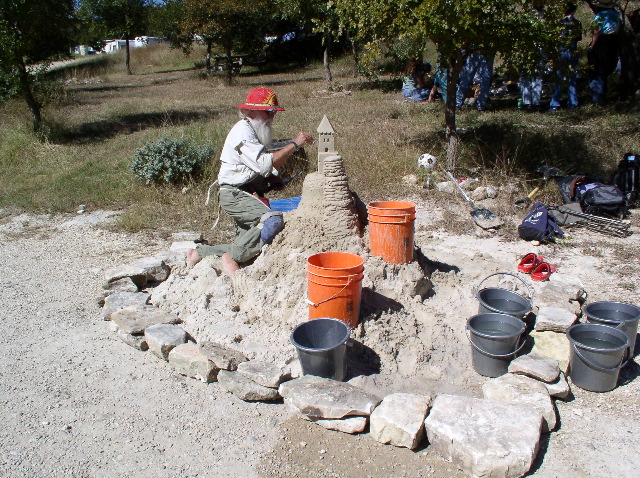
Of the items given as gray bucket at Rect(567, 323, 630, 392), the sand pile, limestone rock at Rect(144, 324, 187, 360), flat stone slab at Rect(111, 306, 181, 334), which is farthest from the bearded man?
gray bucket at Rect(567, 323, 630, 392)

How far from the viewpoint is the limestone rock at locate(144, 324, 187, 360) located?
405 cm

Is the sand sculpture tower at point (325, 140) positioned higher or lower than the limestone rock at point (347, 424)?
A: higher

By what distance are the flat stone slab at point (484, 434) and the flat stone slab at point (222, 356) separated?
1.36 meters

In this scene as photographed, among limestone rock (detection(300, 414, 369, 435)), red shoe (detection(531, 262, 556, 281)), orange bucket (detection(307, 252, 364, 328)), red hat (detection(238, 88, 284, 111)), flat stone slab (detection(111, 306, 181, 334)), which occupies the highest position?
red hat (detection(238, 88, 284, 111))

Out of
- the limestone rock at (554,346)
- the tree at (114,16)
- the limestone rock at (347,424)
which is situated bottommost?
the limestone rock at (347,424)

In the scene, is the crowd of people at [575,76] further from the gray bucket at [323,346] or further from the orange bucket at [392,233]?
the gray bucket at [323,346]

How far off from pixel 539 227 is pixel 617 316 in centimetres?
211

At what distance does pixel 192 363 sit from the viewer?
12.6ft

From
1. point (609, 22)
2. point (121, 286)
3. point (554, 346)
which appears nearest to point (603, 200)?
point (554, 346)

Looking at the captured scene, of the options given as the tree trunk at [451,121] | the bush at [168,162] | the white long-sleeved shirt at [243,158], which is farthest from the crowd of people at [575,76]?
the white long-sleeved shirt at [243,158]

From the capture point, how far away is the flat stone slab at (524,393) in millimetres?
3242

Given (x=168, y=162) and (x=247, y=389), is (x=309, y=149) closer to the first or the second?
(x=168, y=162)

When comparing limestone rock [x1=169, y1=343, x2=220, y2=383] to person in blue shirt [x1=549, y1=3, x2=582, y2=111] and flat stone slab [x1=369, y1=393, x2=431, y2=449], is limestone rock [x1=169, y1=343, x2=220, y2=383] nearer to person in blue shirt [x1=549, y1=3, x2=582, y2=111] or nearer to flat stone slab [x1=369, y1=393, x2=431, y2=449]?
flat stone slab [x1=369, y1=393, x2=431, y2=449]

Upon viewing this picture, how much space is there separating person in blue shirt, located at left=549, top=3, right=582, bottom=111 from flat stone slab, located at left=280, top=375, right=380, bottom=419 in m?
5.84
